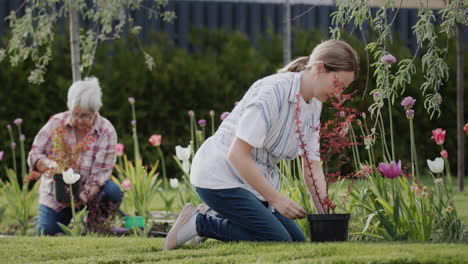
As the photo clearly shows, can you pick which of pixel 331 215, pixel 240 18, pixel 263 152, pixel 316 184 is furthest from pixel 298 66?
pixel 240 18

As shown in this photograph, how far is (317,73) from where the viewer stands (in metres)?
3.46

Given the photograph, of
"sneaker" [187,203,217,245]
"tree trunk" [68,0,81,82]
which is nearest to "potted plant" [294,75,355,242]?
"sneaker" [187,203,217,245]

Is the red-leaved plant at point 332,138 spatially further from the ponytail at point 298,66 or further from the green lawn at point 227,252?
the green lawn at point 227,252

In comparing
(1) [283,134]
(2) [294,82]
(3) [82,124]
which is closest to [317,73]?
(2) [294,82]

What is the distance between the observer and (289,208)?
330 cm

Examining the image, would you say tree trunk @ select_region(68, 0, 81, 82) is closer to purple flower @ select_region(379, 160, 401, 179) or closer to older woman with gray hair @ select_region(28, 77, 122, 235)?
older woman with gray hair @ select_region(28, 77, 122, 235)

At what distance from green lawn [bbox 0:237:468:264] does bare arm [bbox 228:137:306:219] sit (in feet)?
0.55

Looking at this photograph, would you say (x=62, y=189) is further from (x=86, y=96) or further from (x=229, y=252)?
(x=229, y=252)

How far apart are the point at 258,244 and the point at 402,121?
18.7ft

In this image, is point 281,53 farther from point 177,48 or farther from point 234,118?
point 234,118

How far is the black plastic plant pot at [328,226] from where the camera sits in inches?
135

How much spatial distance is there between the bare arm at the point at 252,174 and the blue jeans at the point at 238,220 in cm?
24

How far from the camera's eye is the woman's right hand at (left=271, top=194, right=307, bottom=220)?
330cm

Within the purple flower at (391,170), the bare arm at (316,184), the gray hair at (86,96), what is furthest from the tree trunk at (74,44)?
the purple flower at (391,170)
